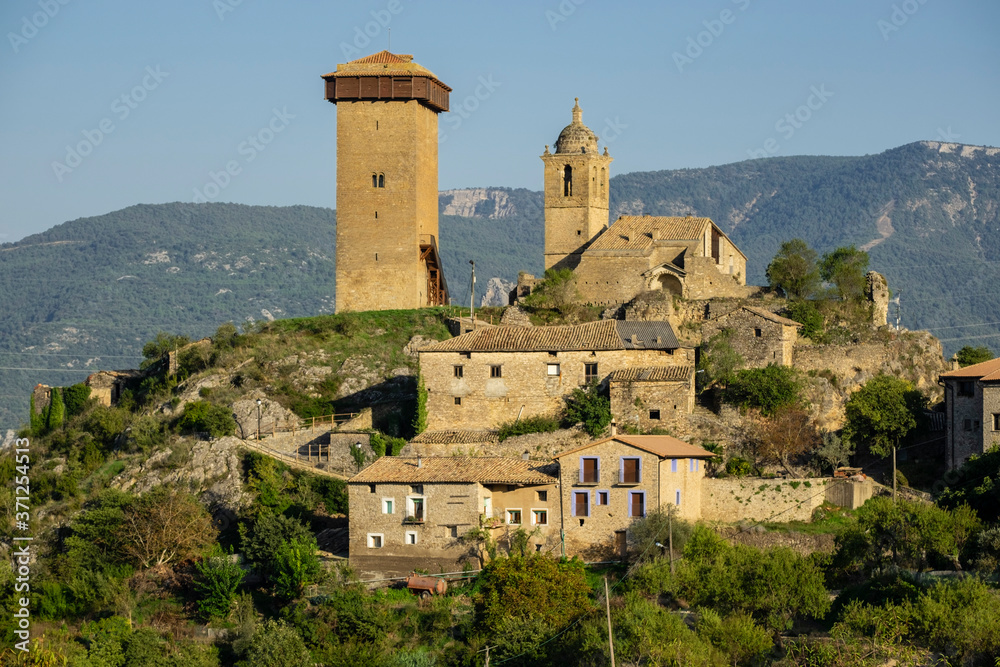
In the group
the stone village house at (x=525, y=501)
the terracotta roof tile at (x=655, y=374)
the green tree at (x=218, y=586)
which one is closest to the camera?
the stone village house at (x=525, y=501)

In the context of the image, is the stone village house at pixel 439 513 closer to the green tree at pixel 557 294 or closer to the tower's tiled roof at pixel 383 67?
the green tree at pixel 557 294

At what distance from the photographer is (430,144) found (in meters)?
65.2

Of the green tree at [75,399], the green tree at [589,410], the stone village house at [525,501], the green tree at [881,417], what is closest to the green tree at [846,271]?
the green tree at [881,417]

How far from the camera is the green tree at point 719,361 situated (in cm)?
5109

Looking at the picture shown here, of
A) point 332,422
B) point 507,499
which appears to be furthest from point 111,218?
point 507,499

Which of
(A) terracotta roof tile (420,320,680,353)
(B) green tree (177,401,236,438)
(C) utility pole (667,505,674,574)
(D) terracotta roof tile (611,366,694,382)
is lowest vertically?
(C) utility pole (667,505,674,574)

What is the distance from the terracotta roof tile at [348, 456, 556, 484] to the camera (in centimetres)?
4350

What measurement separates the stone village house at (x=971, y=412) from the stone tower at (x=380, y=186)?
2400 cm

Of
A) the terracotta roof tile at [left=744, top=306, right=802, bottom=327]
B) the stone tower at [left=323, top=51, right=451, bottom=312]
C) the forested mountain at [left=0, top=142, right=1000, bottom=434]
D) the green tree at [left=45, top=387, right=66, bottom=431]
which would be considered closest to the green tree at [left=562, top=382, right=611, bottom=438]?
the terracotta roof tile at [left=744, top=306, right=802, bottom=327]

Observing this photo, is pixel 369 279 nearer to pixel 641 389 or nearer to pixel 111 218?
pixel 641 389

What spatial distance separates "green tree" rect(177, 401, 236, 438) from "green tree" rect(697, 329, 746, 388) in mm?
16727

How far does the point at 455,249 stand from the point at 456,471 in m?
114

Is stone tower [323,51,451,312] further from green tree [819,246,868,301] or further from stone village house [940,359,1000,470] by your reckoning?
stone village house [940,359,1000,470]

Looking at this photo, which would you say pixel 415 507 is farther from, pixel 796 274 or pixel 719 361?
pixel 796 274
